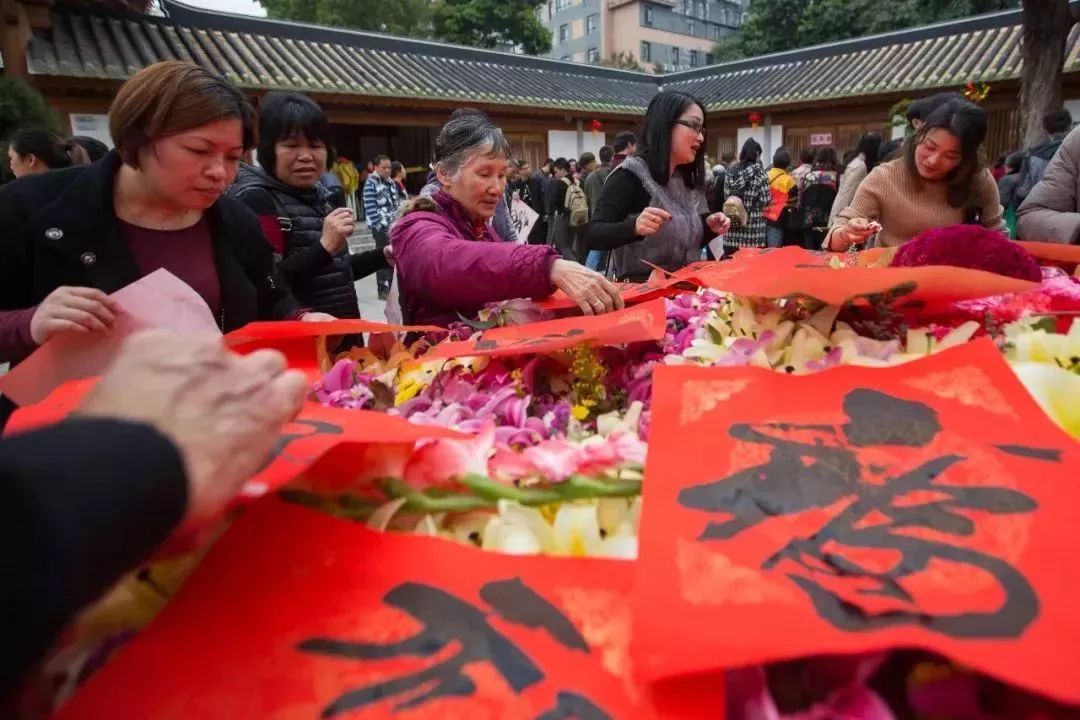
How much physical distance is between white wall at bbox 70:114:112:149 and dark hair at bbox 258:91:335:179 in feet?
24.4

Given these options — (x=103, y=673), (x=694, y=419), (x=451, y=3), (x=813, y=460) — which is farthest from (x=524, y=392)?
(x=451, y=3)

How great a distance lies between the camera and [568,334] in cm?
99

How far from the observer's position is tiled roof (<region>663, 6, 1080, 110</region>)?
10594 millimetres

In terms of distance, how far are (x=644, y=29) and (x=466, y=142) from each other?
3682cm

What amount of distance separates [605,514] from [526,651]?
0.17 meters

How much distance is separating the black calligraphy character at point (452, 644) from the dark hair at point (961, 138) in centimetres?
171

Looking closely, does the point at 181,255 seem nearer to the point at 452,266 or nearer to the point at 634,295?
the point at 452,266

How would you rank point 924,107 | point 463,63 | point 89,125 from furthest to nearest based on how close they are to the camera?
point 463,63
point 89,125
point 924,107

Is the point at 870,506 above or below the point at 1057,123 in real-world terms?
below

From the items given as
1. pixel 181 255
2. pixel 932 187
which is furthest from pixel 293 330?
pixel 932 187

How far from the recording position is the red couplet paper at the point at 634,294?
1.27 m

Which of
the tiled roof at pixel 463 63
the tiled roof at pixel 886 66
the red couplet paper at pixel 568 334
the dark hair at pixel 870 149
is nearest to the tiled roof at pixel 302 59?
the tiled roof at pixel 463 63

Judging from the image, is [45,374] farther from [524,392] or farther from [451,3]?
[451,3]

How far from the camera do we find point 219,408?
1.67 feet
